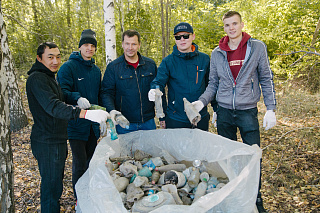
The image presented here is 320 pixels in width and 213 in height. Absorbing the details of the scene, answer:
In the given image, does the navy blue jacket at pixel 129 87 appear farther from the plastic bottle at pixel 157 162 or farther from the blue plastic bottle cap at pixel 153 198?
the blue plastic bottle cap at pixel 153 198

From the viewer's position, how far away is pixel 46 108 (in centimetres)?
169

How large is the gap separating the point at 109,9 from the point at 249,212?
401 centimetres

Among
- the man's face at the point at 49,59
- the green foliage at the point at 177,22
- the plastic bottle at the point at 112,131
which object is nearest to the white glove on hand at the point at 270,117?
the plastic bottle at the point at 112,131

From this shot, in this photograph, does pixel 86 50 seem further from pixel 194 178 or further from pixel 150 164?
pixel 194 178

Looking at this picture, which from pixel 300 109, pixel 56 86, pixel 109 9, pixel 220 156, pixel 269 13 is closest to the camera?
pixel 220 156

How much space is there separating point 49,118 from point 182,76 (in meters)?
1.29

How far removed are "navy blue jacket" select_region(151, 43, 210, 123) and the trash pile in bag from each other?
649 mm

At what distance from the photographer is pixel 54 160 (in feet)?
6.02

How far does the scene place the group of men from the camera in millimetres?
1803

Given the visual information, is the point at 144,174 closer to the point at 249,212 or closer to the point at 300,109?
the point at 249,212

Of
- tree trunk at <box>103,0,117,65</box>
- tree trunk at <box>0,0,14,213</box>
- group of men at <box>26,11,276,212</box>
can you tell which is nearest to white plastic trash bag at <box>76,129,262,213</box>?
group of men at <box>26,11,276,212</box>

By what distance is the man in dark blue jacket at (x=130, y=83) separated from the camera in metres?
2.40

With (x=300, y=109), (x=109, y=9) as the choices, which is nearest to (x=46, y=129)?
(x=109, y=9)

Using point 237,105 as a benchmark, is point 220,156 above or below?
below
